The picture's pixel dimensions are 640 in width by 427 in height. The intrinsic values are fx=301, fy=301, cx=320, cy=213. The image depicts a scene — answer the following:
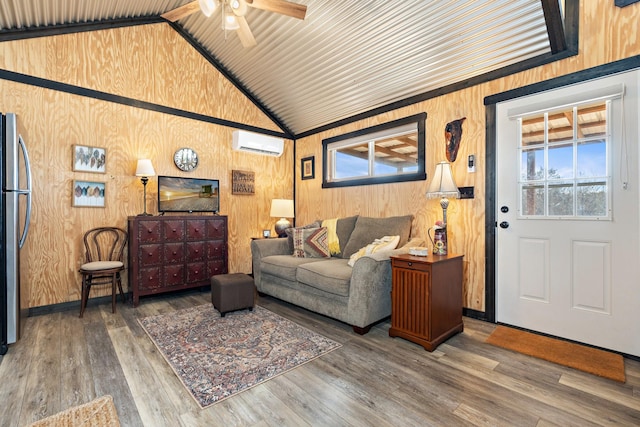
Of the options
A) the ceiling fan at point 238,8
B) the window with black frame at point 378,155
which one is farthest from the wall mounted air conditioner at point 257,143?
the ceiling fan at point 238,8

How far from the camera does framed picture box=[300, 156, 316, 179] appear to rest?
4.93 m

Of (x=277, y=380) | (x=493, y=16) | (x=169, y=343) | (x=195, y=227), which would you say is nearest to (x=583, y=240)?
(x=493, y=16)

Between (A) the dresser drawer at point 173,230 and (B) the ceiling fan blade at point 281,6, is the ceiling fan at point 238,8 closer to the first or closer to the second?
(B) the ceiling fan blade at point 281,6

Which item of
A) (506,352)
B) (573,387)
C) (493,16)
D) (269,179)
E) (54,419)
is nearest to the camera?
(54,419)

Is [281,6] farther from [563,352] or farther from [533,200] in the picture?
[563,352]

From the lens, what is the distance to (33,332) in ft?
8.59

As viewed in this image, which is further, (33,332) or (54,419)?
(33,332)

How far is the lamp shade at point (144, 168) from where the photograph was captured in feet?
11.7

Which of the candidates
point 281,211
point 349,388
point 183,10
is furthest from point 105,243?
point 349,388

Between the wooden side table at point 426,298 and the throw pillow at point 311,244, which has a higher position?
the throw pillow at point 311,244

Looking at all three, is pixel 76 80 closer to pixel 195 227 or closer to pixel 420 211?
pixel 195 227

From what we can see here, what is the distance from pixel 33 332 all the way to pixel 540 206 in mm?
4545

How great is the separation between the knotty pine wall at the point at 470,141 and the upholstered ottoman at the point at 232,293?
184cm

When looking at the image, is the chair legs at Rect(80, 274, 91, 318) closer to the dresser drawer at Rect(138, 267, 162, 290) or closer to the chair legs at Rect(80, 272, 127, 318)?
the chair legs at Rect(80, 272, 127, 318)
